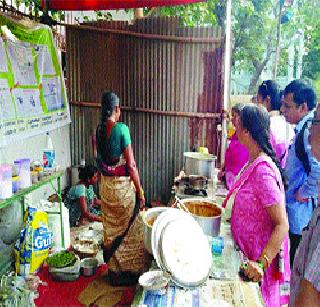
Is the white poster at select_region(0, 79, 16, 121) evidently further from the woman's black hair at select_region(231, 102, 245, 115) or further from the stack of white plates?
the stack of white plates

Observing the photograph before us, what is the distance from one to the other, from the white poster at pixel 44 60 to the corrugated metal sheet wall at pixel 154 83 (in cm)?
98

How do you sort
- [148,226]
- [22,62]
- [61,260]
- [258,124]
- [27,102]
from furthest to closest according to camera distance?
[27,102]
[22,62]
[61,260]
[258,124]
[148,226]

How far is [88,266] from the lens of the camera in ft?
13.9

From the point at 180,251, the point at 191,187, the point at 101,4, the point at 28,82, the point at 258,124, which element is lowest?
the point at 191,187

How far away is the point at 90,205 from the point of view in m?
5.83

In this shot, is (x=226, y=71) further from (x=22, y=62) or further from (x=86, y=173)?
(x=22, y=62)

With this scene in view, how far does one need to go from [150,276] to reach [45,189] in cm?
366

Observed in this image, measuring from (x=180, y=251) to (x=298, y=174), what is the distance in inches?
66.9

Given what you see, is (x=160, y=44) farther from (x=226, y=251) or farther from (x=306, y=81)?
(x=226, y=251)

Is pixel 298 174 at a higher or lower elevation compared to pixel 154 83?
lower

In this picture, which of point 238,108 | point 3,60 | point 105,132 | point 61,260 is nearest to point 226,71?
point 105,132

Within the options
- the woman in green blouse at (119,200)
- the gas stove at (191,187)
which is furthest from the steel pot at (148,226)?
the woman in green blouse at (119,200)

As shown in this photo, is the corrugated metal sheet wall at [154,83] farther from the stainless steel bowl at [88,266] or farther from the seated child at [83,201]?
the stainless steel bowl at [88,266]

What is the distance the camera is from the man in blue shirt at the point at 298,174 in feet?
10.7
